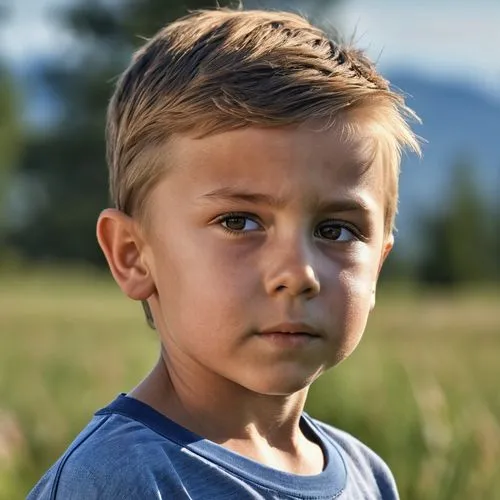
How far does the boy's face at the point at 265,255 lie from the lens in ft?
6.08

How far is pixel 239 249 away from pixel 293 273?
0.10 m

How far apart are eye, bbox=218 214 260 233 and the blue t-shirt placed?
31 cm

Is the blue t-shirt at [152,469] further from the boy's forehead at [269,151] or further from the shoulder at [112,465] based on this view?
the boy's forehead at [269,151]

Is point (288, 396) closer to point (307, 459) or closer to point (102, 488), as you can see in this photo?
point (307, 459)

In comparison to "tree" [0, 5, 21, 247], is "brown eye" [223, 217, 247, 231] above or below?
above

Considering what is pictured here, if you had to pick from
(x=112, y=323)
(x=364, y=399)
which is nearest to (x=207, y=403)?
(x=364, y=399)

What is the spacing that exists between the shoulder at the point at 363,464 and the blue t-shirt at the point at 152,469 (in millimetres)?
222

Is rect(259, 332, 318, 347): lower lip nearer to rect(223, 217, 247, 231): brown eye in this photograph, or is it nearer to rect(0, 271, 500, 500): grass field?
rect(223, 217, 247, 231): brown eye

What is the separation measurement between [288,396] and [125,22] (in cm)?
3682

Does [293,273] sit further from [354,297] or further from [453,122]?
[453,122]

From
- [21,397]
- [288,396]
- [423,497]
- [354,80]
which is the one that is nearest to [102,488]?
[288,396]

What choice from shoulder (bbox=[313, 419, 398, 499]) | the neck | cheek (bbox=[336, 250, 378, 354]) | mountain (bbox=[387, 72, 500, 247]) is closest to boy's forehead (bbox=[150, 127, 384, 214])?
cheek (bbox=[336, 250, 378, 354])

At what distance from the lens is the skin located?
1.86 meters

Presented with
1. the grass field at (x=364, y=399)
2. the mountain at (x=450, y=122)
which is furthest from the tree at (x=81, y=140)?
the mountain at (x=450, y=122)
